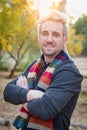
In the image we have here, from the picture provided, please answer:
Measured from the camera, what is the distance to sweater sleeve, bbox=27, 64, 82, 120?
224 centimetres

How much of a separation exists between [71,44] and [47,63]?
61.9 ft

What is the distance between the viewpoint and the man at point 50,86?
89.0 inches

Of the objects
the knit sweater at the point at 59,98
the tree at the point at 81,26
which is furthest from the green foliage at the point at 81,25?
the knit sweater at the point at 59,98

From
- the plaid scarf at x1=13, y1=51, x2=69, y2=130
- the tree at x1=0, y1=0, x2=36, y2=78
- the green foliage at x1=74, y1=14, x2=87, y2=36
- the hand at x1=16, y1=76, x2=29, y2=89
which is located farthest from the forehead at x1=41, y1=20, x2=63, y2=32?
the green foliage at x1=74, y1=14, x2=87, y2=36

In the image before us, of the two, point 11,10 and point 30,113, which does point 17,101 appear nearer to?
point 30,113

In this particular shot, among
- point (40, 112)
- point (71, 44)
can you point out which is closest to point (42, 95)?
point (40, 112)

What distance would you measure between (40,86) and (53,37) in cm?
33

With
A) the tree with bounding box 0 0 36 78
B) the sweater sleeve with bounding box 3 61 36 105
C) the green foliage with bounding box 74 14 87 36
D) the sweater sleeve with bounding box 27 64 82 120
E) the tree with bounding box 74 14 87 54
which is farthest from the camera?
the green foliage with bounding box 74 14 87 36

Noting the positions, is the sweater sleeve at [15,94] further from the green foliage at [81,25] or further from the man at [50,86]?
the green foliage at [81,25]

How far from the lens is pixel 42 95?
7.54 ft

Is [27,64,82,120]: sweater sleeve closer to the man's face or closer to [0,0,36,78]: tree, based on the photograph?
the man's face

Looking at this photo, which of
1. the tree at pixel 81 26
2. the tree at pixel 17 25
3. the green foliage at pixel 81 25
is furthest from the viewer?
the green foliage at pixel 81 25

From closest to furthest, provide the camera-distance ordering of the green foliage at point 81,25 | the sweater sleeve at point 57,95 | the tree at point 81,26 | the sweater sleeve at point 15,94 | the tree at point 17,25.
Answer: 1. the sweater sleeve at point 57,95
2. the sweater sleeve at point 15,94
3. the tree at point 17,25
4. the tree at point 81,26
5. the green foliage at point 81,25

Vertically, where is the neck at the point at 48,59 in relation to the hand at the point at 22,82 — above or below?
above
